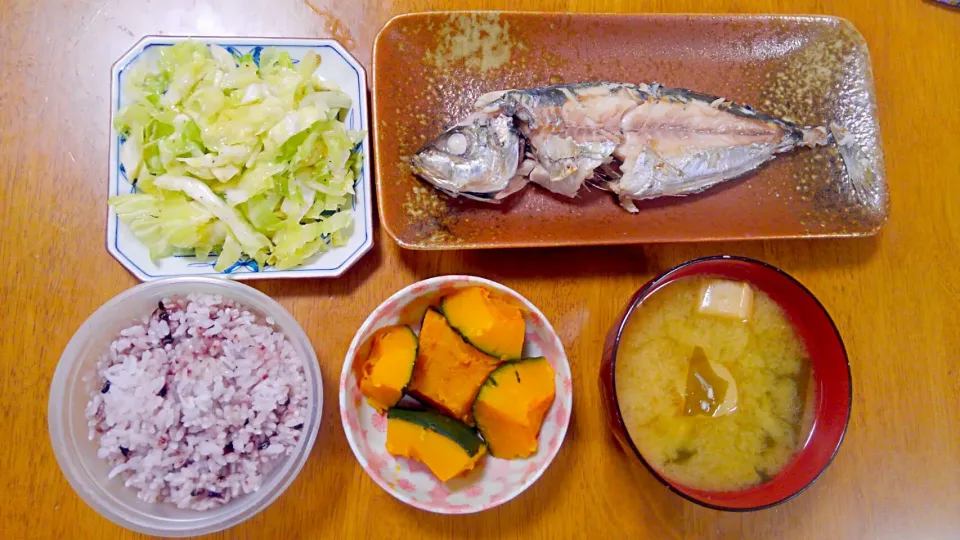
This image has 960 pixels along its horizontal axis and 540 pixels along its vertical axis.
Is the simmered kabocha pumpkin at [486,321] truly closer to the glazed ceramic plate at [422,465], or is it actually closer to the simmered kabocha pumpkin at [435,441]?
the glazed ceramic plate at [422,465]

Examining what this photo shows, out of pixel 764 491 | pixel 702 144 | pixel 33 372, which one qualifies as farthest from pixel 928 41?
pixel 33 372

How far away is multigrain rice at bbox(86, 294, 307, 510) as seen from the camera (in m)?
1.05

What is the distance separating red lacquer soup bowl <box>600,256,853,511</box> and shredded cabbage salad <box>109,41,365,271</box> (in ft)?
1.95

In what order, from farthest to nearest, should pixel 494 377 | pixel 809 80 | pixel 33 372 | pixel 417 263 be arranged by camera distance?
pixel 809 80
pixel 417 263
pixel 33 372
pixel 494 377

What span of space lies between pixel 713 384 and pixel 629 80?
2.25ft

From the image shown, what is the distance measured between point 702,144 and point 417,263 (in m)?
0.66

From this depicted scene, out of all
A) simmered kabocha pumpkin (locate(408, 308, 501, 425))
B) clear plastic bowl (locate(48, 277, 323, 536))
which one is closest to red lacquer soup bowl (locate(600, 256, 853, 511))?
simmered kabocha pumpkin (locate(408, 308, 501, 425))

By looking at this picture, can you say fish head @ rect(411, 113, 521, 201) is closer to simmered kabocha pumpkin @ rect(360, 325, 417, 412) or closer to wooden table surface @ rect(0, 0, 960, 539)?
wooden table surface @ rect(0, 0, 960, 539)

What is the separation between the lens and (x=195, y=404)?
104cm

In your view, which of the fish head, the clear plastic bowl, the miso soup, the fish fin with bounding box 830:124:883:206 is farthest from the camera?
the fish fin with bounding box 830:124:883:206

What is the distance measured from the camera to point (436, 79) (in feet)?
4.46

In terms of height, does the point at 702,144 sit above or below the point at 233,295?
above

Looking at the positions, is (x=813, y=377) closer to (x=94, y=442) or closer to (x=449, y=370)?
(x=449, y=370)

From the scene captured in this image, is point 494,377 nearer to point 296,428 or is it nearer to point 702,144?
point 296,428
